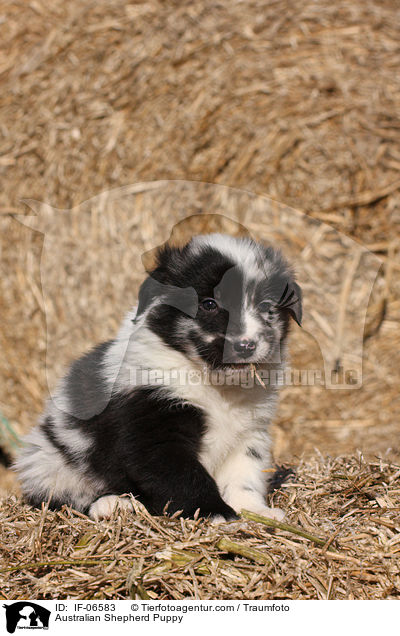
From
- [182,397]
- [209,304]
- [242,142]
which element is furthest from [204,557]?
[242,142]

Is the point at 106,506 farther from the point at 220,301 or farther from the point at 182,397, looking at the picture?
the point at 220,301

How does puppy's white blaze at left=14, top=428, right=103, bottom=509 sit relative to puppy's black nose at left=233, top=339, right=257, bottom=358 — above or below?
below

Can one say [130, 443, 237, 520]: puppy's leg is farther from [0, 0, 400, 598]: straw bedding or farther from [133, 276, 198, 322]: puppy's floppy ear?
[0, 0, 400, 598]: straw bedding

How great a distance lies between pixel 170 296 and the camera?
2.71 meters

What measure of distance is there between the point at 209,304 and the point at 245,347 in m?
0.21

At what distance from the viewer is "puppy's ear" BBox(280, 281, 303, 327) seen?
111 inches

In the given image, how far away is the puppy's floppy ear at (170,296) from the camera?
266cm

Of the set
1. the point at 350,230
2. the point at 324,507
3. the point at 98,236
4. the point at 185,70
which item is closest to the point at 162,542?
the point at 324,507
